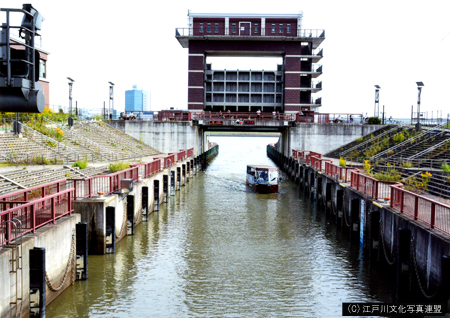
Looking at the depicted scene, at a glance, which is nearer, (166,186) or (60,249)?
(60,249)

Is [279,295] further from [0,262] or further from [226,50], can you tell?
[226,50]

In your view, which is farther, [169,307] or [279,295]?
[279,295]

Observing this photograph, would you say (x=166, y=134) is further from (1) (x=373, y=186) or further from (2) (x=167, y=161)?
(1) (x=373, y=186)

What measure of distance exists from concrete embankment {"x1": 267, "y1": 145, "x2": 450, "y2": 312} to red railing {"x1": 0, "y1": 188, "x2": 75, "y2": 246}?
1043 centimetres

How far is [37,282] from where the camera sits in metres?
11.2

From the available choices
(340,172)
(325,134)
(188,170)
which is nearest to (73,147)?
(188,170)

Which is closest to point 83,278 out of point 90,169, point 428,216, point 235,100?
point 428,216

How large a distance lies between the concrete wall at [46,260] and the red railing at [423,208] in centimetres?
1083

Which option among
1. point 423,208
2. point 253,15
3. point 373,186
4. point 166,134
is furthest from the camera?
point 253,15

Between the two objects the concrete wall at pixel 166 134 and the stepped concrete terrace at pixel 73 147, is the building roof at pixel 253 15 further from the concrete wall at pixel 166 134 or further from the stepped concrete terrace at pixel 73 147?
the stepped concrete terrace at pixel 73 147

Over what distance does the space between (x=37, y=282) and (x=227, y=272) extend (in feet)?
23.6

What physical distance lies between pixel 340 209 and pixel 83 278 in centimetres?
1513

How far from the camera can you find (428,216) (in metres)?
14.0

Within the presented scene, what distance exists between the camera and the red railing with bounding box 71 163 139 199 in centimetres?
1811
